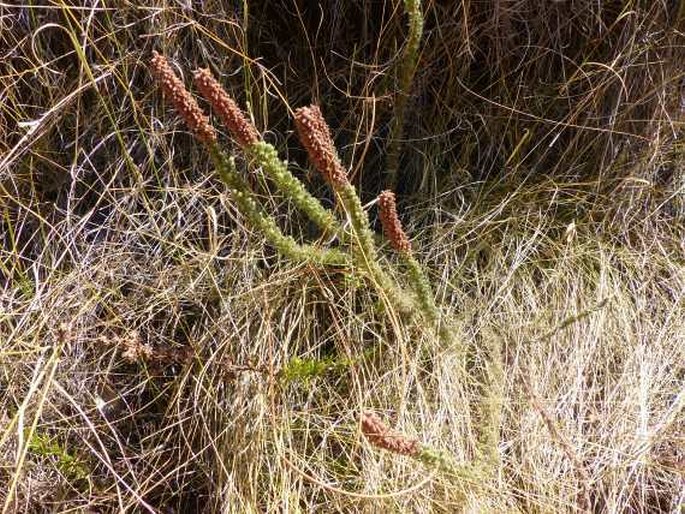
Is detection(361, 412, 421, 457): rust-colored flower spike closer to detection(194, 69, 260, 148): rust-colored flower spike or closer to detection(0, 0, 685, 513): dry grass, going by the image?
detection(0, 0, 685, 513): dry grass

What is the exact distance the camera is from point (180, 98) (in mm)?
1101

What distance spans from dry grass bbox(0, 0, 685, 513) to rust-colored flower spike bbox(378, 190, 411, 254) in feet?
0.80

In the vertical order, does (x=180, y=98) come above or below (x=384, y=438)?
above

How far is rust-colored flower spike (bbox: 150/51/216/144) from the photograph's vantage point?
3.59ft

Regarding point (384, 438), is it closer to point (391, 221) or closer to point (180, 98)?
point (391, 221)

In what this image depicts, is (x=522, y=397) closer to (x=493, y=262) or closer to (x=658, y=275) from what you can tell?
(x=493, y=262)

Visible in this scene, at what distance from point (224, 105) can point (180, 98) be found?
6 cm

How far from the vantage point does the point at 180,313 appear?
4.78 feet

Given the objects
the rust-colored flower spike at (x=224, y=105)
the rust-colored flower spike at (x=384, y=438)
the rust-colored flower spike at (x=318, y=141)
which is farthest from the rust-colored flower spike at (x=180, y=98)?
the rust-colored flower spike at (x=384, y=438)

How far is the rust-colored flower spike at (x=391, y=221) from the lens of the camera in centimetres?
113

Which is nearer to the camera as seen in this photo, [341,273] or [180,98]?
[180,98]

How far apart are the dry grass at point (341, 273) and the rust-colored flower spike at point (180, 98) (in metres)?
0.30

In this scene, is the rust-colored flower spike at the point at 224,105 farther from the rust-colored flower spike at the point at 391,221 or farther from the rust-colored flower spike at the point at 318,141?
the rust-colored flower spike at the point at 391,221

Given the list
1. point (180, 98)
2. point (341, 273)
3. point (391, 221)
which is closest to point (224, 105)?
point (180, 98)
